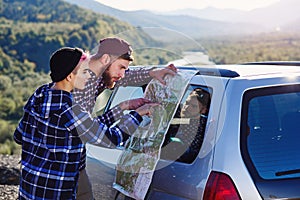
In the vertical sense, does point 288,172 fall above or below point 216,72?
below

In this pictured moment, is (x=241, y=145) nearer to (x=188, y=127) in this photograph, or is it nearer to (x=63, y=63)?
(x=188, y=127)

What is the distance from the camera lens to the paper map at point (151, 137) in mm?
2928

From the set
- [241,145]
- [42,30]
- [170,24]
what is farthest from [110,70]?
[42,30]

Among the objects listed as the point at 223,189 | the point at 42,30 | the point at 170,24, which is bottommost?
the point at 42,30

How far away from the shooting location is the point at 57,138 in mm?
2832

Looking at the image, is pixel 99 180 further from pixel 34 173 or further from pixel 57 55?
pixel 57 55

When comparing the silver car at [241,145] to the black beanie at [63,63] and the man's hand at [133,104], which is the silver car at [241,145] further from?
the black beanie at [63,63]

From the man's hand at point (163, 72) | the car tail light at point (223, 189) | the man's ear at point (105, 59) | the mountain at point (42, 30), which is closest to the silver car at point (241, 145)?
the car tail light at point (223, 189)

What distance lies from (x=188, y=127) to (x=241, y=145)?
1.49 ft

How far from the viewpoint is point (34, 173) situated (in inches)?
115

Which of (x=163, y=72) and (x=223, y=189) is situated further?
(x=163, y=72)

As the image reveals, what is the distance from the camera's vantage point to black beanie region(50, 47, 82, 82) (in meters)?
2.85

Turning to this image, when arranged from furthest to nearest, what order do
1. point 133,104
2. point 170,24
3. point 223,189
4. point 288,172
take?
point 170,24
point 133,104
point 288,172
point 223,189

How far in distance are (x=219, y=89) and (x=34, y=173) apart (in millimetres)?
→ 1143
